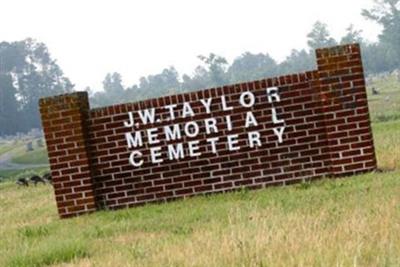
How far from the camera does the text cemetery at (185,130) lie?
32.1ft

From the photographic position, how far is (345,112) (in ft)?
31.6

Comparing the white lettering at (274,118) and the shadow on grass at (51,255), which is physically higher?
the white lettering at (274,118)

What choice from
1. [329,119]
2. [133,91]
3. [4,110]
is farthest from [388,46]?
[329,119]

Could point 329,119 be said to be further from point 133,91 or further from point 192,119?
point 133,91

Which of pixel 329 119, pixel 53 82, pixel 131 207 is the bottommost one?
pixel 131 207

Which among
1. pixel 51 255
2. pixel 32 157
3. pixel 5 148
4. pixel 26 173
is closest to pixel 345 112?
pixel 51 255

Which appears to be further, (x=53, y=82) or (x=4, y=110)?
(x=53, y=82)

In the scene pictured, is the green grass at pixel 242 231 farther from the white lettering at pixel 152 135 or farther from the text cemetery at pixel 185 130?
the white lettering at pixel 152 135

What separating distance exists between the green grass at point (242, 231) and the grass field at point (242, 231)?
0.4 inches

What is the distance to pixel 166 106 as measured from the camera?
32.6ft

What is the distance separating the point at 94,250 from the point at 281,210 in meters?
1.93

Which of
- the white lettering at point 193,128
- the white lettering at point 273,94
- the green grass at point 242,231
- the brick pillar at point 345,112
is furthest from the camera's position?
the white lettering at point 193,128

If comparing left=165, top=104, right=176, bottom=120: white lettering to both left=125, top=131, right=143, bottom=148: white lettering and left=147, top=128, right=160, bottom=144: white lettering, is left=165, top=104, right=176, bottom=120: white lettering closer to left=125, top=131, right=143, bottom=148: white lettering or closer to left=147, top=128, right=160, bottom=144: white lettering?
left=147, top=128, right=160, bottom=144: white lettering

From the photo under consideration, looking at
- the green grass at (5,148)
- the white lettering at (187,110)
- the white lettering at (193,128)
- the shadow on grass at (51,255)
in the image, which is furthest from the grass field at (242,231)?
the green grass at (5,148)
